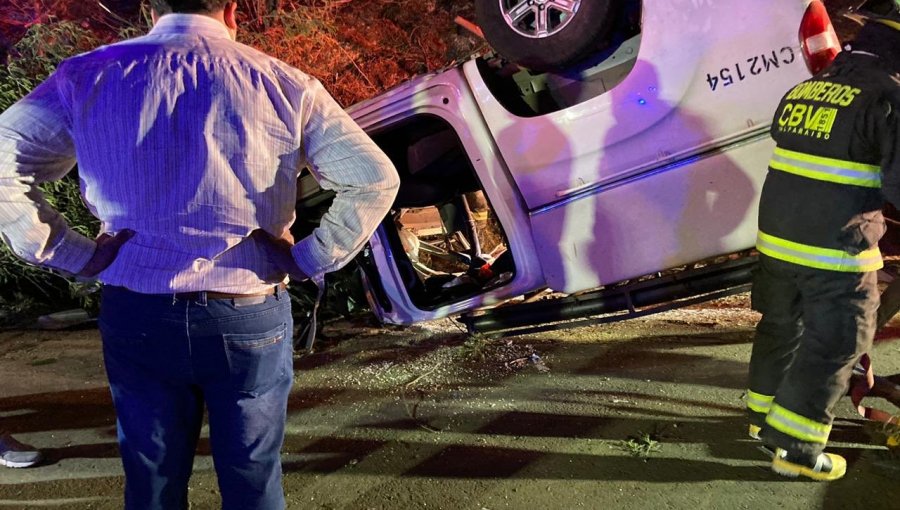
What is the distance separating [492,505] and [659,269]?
1.32m

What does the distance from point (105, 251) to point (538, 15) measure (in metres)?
2.20

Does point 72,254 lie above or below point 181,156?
below

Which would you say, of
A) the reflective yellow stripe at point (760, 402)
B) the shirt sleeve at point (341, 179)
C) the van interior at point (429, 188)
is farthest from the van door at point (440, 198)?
the shirt sleeve at point (341, 179)

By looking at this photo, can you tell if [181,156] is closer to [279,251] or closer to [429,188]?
[279,251]

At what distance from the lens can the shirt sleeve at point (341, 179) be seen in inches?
57.2

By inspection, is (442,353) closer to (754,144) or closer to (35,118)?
(754,144)

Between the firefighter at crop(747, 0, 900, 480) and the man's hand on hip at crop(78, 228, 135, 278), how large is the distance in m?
2.19

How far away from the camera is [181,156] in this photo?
1331 mm

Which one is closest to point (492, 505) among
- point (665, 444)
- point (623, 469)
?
point (623, 469)

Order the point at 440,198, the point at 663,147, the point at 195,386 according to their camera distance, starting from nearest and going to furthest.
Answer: the point at 195,386, the point at 663,147, the point at 440,198

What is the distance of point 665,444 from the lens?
2623 mm

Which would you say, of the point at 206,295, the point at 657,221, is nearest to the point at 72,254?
the point at 206,295

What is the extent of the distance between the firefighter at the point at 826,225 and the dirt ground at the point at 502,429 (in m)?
0.33

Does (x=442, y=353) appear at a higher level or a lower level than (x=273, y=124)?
lower
